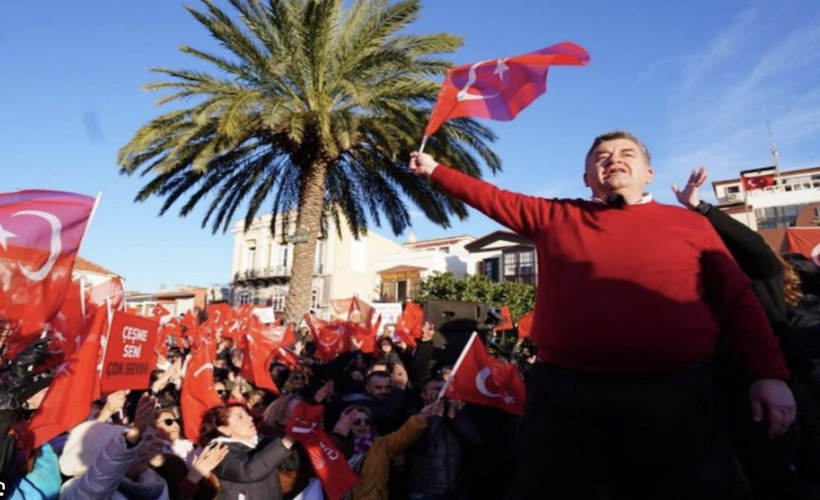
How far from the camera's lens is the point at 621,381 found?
1789mm

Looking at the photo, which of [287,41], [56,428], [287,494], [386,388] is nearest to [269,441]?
[287,494]

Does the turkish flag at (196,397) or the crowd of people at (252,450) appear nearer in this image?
the crowd of people at (252,450)

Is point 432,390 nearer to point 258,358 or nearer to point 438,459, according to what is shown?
point 438,459

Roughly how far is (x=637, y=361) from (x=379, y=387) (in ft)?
13.7

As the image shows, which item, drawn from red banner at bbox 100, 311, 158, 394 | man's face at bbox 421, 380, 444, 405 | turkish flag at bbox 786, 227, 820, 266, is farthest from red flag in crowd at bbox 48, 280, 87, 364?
turkish flag at bbox 786, 227, 820, 266

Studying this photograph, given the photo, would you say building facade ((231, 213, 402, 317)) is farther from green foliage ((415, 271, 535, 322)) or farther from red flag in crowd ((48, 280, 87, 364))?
red flag in crowd ((48, 280, 87, 364))

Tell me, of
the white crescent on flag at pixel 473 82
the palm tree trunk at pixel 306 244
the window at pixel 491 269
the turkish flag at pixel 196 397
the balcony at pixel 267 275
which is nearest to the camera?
the white crescent on flag at pixel 473 82

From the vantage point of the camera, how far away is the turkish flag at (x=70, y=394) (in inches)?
127

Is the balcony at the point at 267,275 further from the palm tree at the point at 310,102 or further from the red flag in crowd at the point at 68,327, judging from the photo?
the red flag in crowd at the point at 68,327

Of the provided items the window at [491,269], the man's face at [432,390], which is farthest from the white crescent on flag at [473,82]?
the window at [491,269]

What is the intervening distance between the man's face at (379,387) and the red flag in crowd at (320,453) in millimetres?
1990

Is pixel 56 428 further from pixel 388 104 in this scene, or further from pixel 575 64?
pixel 388 104

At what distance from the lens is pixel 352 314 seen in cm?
1123

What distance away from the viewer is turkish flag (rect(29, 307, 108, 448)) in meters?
3.24
